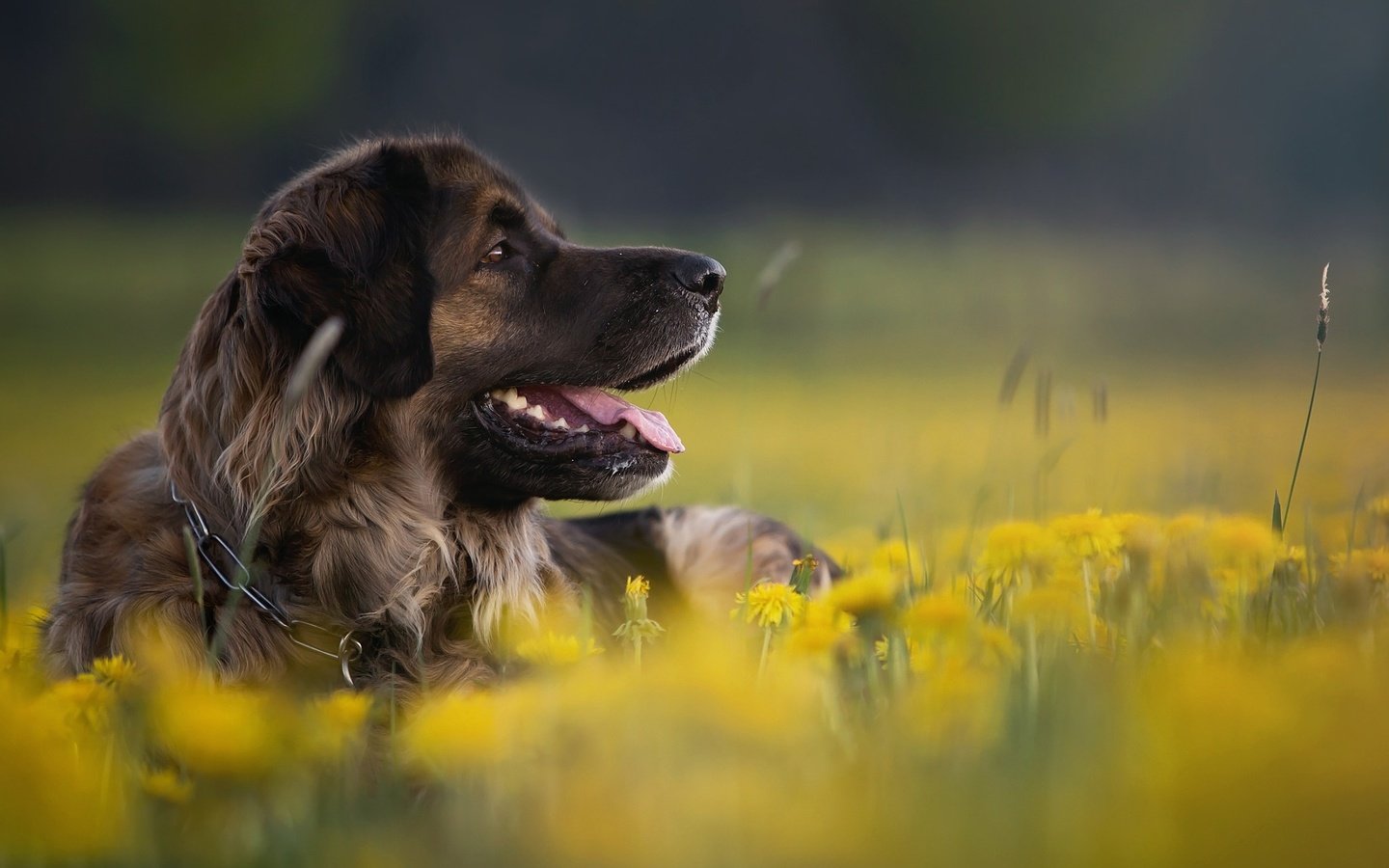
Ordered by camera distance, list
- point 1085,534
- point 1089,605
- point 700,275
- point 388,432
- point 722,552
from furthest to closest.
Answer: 1. point 722,552
2. point 700,275
3. point 388,432
4. point 1085,534
5. point 1089,605

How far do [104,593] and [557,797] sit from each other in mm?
1813

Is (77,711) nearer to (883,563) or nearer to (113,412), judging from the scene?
(883,563)

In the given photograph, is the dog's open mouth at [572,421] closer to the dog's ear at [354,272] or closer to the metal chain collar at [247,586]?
the dog's ear at [354,272]

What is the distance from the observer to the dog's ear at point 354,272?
2906 millimetres

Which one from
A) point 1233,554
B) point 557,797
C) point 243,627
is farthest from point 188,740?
point 1233,554

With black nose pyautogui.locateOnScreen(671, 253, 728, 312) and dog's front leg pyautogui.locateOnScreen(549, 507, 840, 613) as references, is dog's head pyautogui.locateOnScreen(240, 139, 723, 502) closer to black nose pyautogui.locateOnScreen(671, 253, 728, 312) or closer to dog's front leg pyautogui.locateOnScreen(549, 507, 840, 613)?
black nose pyautogui.locateOnScreen(671, 253, 728, 312)

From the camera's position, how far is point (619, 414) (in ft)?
11.0

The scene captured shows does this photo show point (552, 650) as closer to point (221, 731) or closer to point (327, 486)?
point (221, 731)

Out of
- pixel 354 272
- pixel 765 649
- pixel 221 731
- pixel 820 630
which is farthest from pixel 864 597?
pixel 354 272

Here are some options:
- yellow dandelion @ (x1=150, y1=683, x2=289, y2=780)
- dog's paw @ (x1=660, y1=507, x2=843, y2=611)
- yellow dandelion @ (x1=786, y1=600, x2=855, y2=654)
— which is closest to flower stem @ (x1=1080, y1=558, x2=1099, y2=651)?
yellow dandelion @ (x1=786, y1=600, x2=855, y2=654)

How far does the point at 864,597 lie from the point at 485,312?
62.3 inches

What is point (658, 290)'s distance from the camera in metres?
3.32

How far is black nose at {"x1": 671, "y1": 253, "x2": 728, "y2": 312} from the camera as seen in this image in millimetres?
3338

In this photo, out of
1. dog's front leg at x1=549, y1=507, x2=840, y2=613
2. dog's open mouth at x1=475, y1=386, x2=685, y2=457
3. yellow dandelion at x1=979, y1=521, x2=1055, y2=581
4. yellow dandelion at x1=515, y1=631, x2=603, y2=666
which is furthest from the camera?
dog's front leg at x1=549, y1=507, x2=840, y2=613
